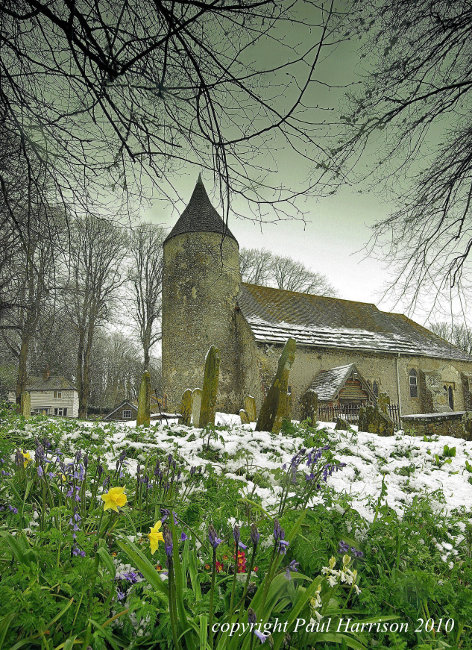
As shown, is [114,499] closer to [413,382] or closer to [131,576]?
[131,576]

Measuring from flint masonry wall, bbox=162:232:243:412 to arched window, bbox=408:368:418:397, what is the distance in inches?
404

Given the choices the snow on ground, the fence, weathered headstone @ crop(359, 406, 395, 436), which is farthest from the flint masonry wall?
the snow on ground

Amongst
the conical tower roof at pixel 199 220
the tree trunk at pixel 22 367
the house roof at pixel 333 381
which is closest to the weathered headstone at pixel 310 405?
the house roof at pixel 333 381

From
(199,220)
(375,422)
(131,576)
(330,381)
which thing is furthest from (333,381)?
(131,576)

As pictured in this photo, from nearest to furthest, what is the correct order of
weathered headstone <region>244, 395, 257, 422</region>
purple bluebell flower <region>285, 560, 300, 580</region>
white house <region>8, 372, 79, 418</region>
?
purple bluebell flower <region>285, 560, 300, 580</region> → weathered headstone <region>244, 395, 257, 422</region> → white house <region>8, 372, 79, 418</region>

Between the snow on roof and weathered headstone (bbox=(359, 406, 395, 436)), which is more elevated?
the snow on roof

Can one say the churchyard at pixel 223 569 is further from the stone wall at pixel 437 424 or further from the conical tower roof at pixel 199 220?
the conical tower roof at pixel 199 220

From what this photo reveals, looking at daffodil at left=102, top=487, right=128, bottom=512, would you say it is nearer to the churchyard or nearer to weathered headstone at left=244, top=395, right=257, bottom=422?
the churchyard

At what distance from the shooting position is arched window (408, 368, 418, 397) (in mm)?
23125

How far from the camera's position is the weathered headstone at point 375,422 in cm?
836

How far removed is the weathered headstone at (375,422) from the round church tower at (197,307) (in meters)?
11.7

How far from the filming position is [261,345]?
18875 mm

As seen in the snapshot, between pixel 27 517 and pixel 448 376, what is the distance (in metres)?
26.1

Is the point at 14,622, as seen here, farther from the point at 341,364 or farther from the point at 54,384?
the point at 54,384
